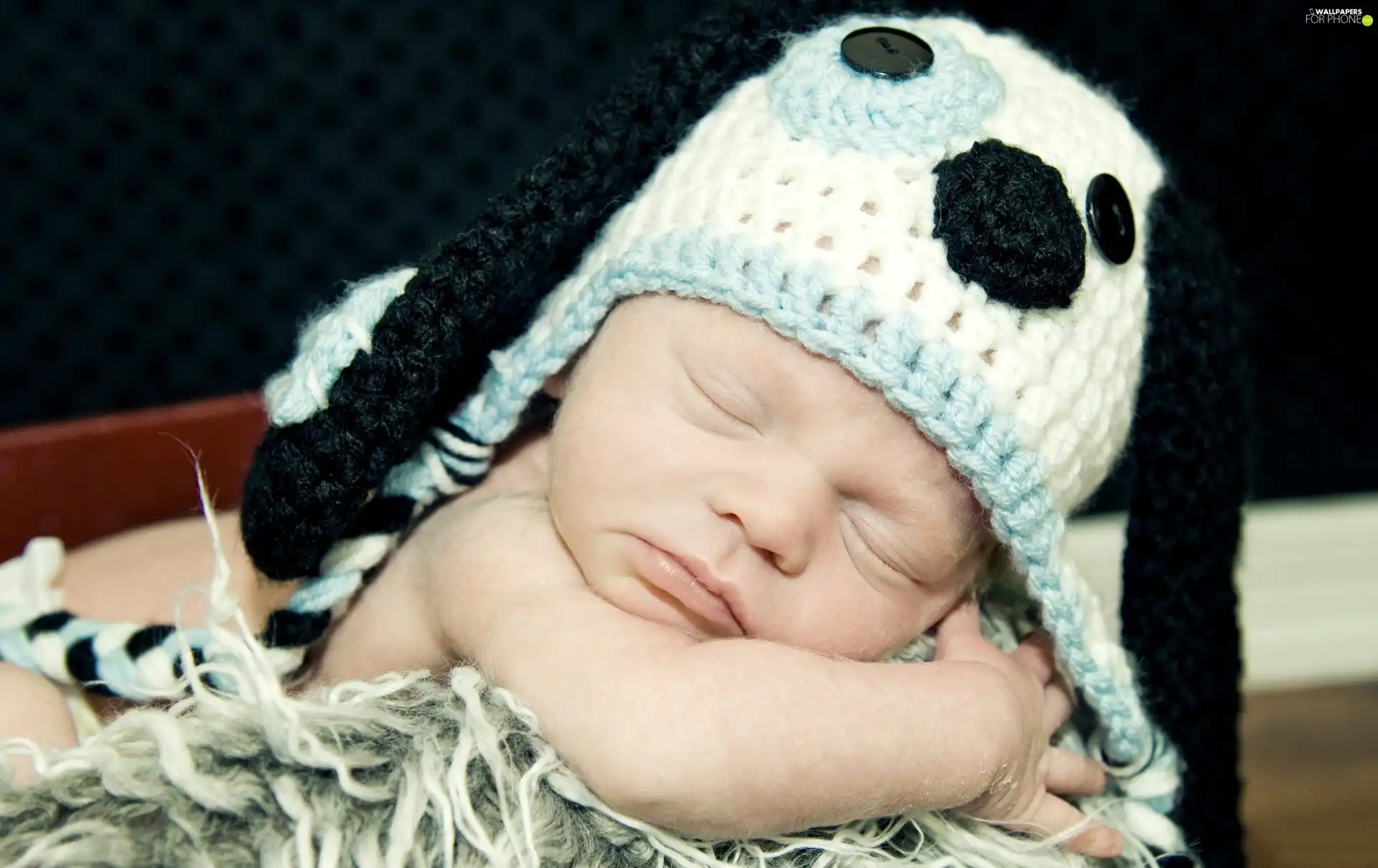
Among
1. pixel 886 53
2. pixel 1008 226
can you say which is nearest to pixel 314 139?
pixel 886 53

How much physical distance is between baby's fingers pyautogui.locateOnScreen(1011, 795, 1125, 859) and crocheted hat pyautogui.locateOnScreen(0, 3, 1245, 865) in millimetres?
62

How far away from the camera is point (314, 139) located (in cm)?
133

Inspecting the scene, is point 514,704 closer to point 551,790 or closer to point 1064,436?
point 551,790

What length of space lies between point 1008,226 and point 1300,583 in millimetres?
966

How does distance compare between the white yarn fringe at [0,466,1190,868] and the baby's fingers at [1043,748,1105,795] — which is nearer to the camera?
the white yarn fringe at [0,466,1190,868]

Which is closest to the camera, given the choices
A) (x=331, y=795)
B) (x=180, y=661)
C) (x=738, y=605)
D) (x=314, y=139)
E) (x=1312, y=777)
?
(x=331, y=795)

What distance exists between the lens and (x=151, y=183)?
1.31 m

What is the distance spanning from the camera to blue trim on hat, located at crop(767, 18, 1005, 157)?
708 millimetres

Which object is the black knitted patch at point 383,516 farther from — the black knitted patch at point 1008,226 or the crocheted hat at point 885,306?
the black knitted patch at point 1008,226

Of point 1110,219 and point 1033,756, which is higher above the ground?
point 1110,219

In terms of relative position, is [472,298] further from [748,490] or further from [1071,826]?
[1071,826]

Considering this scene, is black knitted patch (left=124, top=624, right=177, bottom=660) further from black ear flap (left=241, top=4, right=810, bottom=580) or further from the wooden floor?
the wooden floor

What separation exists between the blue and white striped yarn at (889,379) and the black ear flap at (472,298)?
42 mm

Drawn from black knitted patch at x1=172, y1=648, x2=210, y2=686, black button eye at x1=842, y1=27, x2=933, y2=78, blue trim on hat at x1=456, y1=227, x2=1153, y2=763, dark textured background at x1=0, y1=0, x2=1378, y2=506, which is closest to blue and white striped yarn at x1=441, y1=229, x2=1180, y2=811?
blue trim on hat at x1=456, y1=227, x2=1153, y2=763
